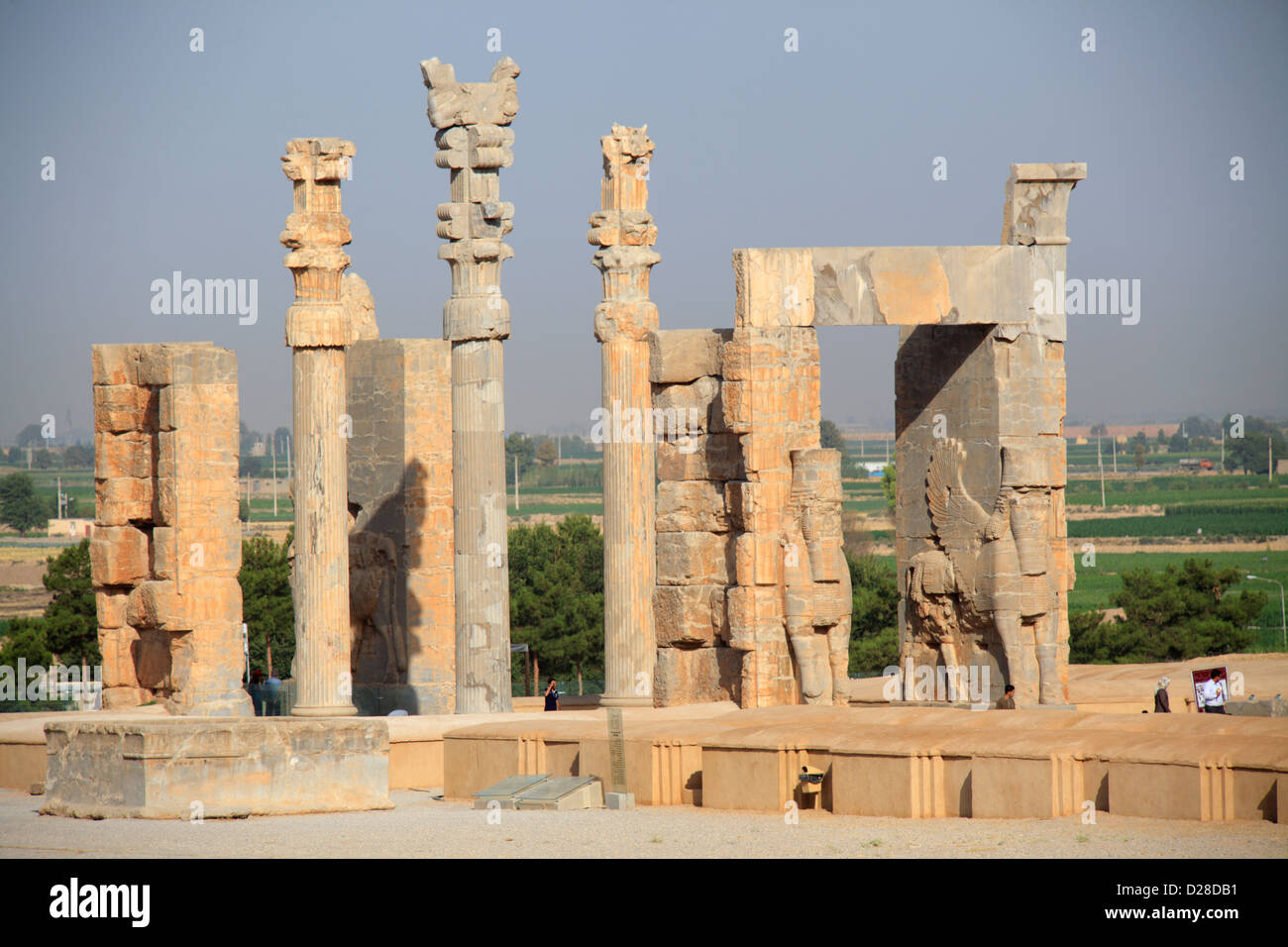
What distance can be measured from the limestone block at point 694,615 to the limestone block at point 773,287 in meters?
3.30

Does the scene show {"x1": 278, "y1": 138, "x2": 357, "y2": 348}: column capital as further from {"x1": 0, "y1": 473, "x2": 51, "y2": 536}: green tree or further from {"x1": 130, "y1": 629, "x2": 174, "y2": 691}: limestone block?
{"x1": 0, "y1": 473, "x2": 51, "y2": 536}: green tree

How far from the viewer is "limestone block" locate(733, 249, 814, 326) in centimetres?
2433

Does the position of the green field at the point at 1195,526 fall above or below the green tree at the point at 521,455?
below

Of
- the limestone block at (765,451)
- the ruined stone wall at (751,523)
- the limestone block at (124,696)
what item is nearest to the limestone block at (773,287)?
the ruined stone wall at (751,523)

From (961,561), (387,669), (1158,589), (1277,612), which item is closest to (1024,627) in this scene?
(961,561)

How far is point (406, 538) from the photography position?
1199 inches

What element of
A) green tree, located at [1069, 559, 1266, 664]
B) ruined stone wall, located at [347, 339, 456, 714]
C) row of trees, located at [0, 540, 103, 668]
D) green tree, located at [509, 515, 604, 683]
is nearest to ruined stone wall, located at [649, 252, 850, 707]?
ruined stone wall, located at [347, 339, 456, 714]

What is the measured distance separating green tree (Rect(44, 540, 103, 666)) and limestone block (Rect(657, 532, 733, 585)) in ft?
78.1

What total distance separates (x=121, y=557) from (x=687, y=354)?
28.0ft

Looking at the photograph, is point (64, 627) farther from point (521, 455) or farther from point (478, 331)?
point (521, 455)

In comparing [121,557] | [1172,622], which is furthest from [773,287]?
[1172,622]

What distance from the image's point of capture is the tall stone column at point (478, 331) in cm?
2827

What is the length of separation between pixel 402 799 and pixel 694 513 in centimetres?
604

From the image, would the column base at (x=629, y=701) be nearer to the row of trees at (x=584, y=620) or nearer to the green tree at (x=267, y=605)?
the row of trees at (x=584, y=620)
